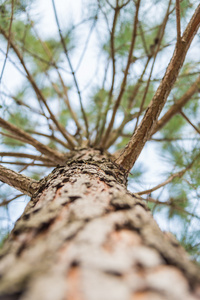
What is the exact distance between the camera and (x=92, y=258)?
13.8 inches

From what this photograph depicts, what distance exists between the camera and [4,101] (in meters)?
1.52

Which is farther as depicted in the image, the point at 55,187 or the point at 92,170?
the point at 92,170

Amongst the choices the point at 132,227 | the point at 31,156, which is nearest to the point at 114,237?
the point at 132,227

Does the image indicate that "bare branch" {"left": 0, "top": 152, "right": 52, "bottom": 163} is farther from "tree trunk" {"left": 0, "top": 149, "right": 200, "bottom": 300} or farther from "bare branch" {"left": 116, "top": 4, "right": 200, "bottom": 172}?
"tree trunk" {"left": 0, "top": 149, "right": 200, "bottom": 300}

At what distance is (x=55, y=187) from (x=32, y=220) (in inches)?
9.5

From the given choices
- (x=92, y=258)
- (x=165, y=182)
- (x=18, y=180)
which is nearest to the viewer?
(x=92, y=258)

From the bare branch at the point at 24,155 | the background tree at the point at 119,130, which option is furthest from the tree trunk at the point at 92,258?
the bare branch at the point at 24,155

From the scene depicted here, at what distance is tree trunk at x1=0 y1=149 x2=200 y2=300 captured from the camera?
299 mm

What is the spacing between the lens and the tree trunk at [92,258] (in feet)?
0.98

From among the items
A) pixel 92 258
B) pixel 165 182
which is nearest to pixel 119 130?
pixel 165 182

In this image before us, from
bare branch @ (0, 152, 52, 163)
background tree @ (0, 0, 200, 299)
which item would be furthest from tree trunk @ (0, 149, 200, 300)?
bare branch @ (0, 152, 52, 163)

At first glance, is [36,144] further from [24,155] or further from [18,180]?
[18,180]

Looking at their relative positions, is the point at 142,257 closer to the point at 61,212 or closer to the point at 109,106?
the point at 61,212

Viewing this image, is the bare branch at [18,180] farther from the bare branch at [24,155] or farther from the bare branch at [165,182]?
the bare branch at [165,182]
